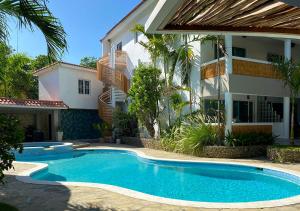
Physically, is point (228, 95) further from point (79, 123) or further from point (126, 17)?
point (79, 123)

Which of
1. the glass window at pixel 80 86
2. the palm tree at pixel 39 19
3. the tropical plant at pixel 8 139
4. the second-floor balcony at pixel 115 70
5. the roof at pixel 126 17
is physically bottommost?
the tropical plant at pixel 8 139

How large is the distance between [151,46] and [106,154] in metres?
7.17

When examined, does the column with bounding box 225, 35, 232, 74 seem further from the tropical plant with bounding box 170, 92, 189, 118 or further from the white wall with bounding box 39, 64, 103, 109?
the white wall with bounding box 39, 64, 103, 109

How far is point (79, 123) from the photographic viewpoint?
26.3 m

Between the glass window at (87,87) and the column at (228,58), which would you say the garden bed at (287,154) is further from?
the glass window at (87,87)

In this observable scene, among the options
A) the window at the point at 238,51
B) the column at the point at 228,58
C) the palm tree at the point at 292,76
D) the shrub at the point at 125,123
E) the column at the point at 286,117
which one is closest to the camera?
the palm tree at the point at 292,76

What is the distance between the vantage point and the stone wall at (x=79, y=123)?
2541cm

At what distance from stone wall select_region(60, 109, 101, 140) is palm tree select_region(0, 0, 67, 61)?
2024 centimetres

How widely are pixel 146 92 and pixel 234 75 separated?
6.05 m

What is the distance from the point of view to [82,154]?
19344 millimetres

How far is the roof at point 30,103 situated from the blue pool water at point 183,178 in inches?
250

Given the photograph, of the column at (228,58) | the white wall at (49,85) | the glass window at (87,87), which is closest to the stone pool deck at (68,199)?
the column at (228,58)

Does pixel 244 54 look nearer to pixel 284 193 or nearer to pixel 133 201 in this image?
pixel 284 193

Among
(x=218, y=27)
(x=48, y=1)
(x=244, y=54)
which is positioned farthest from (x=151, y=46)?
(x=218, y=27)
